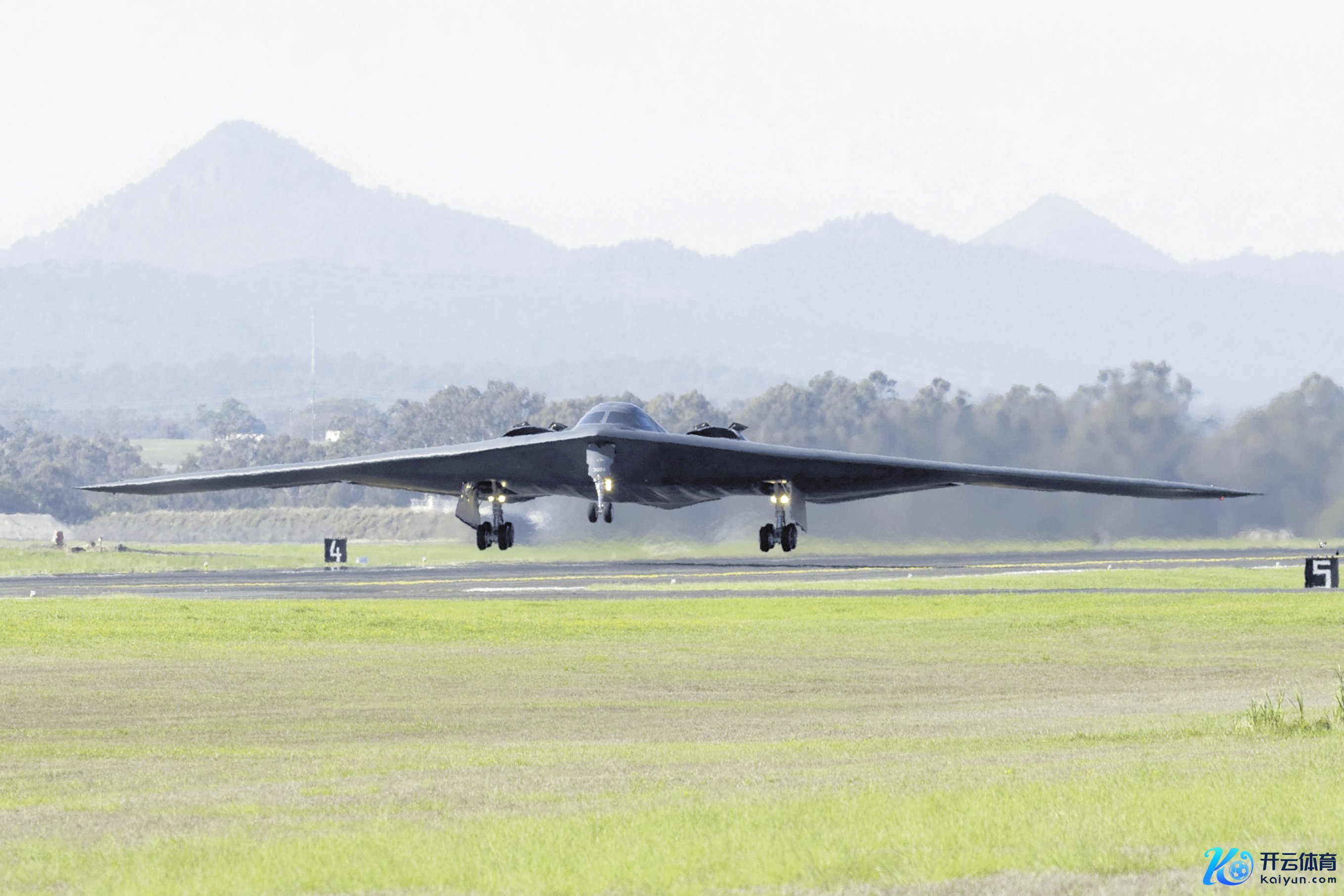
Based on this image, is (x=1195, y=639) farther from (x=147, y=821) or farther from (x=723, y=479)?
(x=147, y=821)

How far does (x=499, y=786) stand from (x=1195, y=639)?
40314 millimetres

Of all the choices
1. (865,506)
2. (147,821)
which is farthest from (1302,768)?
(865,506)

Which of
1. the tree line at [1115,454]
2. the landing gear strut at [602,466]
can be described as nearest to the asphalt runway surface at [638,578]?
the tree line at [1115,454]

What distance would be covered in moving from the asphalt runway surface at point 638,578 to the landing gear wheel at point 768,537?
45.6 metres

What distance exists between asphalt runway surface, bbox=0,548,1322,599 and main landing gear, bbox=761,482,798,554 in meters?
45.4

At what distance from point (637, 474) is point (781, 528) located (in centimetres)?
313

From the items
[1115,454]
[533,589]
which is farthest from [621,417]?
[1115,454]

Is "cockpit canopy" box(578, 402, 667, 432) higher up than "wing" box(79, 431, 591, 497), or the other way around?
"cockpit canopy" box(578, 402, 667, 432)

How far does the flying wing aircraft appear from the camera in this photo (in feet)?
89.3

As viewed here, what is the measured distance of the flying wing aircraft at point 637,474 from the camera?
2722 centimetres

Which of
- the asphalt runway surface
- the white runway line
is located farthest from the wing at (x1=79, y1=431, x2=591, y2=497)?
the white runway line

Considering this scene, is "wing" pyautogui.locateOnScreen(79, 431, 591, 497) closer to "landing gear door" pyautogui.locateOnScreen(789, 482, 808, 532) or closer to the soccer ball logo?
"landing gear door" pyautogui.locateOnScreen(789, 482, 808, 532)

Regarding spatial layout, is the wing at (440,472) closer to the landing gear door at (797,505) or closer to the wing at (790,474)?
the wing at (790,474)

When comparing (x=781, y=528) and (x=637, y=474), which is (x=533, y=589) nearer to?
(x=781, y=528)
